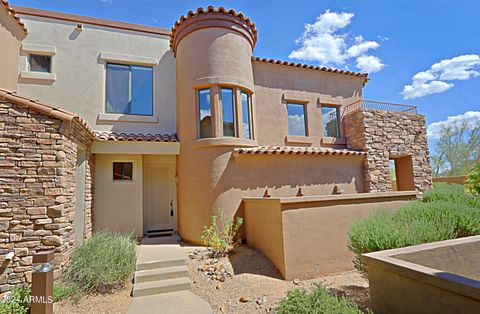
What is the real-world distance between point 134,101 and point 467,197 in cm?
1338

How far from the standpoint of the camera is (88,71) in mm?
9977

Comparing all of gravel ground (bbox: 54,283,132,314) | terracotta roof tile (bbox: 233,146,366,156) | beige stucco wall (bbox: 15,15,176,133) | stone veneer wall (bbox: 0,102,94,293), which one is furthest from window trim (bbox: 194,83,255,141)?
gravel ground (bbox: 54,283,132,314)

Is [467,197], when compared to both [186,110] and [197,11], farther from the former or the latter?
[197,11]

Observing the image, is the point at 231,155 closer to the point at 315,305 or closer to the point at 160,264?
the point at 160,264

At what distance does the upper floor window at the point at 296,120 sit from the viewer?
11375mm

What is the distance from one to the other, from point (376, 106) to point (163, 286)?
12094 mm

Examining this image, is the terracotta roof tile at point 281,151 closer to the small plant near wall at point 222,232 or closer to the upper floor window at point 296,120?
the upper floor window at point 296,120

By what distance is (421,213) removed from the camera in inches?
232

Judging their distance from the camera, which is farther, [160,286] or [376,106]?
[376,106]

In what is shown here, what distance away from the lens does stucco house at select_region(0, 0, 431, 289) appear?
6.35 metres

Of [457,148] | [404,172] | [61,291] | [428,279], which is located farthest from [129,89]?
[457,148]

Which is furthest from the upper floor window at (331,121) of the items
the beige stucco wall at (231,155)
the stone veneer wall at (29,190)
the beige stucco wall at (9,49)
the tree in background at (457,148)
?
the tree in background at (457,148)

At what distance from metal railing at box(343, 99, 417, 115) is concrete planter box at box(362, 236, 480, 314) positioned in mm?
8678

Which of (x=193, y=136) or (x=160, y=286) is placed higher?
(x=193, y=136)
